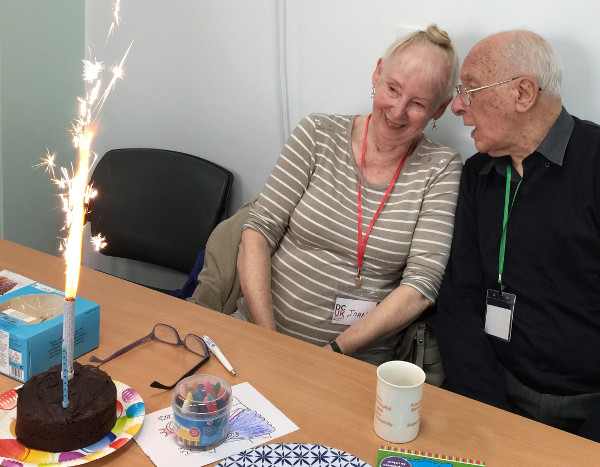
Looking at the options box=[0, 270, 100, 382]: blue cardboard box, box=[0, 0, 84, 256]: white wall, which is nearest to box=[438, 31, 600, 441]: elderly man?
box=[0, 270, 100, 382]: blue cardboard box

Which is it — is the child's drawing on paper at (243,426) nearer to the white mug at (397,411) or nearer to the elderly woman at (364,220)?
the white mug at (397,411)

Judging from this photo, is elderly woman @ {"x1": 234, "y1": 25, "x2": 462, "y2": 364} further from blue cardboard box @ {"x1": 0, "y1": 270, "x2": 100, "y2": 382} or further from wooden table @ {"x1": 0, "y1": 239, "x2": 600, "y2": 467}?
blue cardboard box @ {"x1": 0, "y1": 270, "x2": 100, "y2": 382}

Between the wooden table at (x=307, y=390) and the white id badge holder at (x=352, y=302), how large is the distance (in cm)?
49

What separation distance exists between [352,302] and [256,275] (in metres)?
0.30

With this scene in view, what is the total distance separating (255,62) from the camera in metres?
2.57

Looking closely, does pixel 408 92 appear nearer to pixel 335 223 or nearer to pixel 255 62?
pixel 335 223

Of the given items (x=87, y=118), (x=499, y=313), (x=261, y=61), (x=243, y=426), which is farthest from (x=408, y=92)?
(x=87, y=118)

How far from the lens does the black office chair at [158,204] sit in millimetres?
2539

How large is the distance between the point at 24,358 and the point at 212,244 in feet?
3.05

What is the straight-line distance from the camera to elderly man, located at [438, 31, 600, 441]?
1762mm

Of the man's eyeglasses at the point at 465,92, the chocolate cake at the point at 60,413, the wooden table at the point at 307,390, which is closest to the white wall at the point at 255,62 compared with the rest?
the man's eyeglasses at the point at 465,92

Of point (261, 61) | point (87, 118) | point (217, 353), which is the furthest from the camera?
point (87, 118)

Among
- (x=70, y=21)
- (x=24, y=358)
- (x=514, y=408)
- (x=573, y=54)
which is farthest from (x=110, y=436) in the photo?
(x=70, y=21)

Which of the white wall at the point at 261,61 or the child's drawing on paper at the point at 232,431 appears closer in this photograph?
the child's drawing on paper at the point at 232,431
